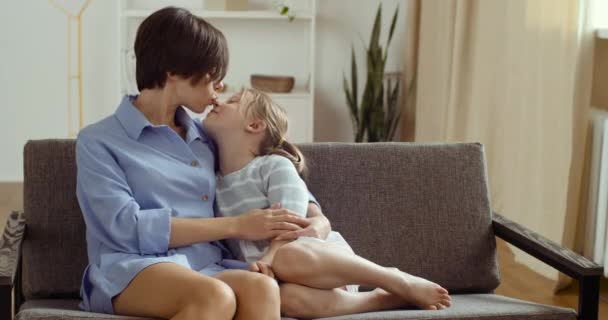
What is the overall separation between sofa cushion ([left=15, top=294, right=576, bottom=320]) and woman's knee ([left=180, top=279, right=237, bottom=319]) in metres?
0.15

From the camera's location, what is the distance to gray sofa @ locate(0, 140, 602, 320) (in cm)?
215

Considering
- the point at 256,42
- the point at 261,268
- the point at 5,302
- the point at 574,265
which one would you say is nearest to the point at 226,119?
the point at 261,268

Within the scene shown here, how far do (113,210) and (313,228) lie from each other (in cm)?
43

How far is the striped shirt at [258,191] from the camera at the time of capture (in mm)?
2070

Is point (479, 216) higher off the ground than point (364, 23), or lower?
lower

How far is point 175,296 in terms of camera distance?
1.84m

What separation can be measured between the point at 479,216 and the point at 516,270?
5.07 ft

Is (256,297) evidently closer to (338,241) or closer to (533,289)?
(338,241)

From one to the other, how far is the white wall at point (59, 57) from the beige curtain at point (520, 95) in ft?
2.98

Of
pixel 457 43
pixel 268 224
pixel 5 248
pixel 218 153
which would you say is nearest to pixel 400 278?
pixel 268 224

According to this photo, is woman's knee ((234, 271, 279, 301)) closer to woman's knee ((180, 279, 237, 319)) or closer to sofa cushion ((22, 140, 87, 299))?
woman's knee ((180, 279, 237, 319))

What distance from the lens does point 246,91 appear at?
224cm

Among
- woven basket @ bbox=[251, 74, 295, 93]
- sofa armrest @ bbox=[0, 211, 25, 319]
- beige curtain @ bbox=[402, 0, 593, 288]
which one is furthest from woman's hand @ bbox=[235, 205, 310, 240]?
woven basket @ bbox=[251, 74, 295, 93]

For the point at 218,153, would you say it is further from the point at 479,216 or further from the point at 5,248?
the point at 479,216
